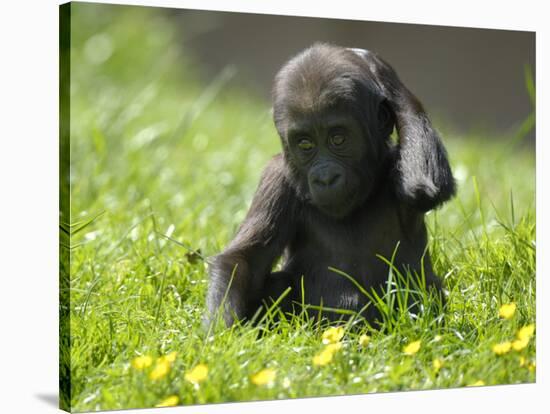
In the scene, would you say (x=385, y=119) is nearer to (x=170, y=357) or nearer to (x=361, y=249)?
(x=361, y=249)

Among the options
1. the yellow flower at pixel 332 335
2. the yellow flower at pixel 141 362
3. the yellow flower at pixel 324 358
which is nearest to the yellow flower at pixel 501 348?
the yellow flower at pixel 332 335

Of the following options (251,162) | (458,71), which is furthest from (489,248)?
(458,71)

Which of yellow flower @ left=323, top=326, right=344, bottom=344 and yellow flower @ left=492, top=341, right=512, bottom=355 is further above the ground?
yellow flower @ left=323, top=326, right=344, bottom=344

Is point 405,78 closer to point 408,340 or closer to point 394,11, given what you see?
point 394,11

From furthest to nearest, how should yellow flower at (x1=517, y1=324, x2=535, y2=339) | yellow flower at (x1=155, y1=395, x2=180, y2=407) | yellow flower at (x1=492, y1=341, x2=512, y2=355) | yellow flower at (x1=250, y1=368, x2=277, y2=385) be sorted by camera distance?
yellow flower at (x1=517, y1=324, x2=535, y2=339) < yellow flower at (x1=492, y1=341, x2=512, y2=355) < yellow flower at (x1=250, y1=368, x2=277, y2=385) < yellow flower at (x1=155, y1=395, x2=180, y2=407)

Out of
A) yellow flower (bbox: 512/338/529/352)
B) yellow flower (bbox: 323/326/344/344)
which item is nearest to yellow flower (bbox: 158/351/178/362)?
yellow flower (bbox: 323/326/344/344)

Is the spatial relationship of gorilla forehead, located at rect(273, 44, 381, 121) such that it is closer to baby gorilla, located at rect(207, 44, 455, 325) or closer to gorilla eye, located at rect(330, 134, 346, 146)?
baby gorilla, located at rect(207, 44, 455, 325)

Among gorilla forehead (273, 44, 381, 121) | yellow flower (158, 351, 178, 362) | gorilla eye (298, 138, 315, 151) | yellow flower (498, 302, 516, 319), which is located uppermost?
gorilla forehead (273, 44, 381, 121)

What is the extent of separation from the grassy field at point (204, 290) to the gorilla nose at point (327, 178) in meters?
0.69

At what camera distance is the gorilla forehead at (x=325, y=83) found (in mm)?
4691

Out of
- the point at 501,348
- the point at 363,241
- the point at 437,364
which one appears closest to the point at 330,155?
the point at 363,241

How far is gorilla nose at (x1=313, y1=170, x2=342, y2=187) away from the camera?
4688mm

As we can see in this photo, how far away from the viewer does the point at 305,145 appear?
4789mm

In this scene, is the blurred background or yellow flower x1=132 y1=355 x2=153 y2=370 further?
the blurred background
